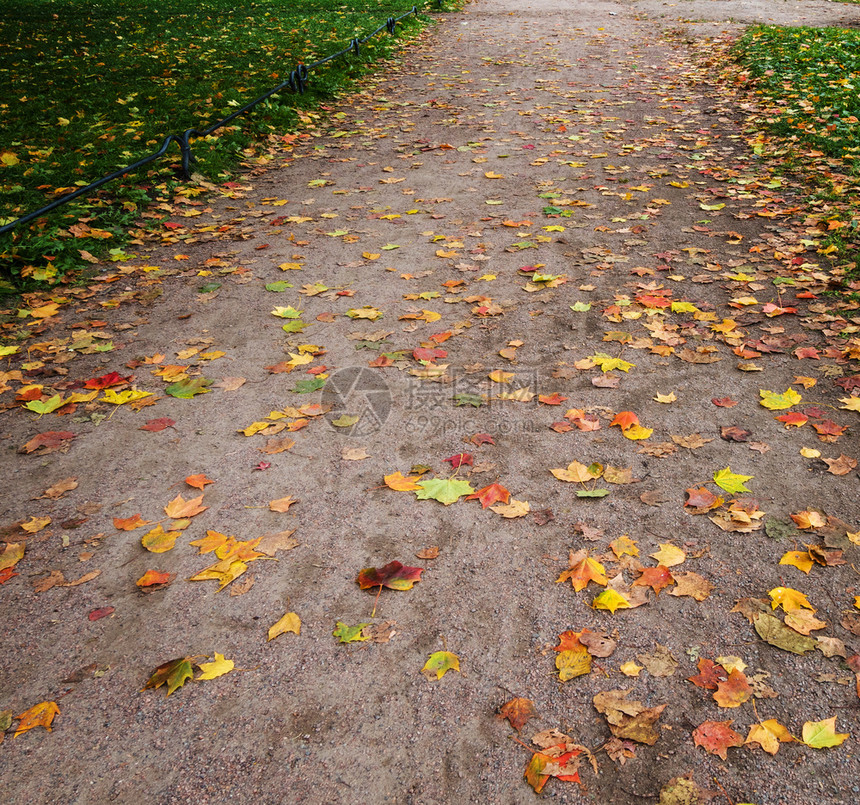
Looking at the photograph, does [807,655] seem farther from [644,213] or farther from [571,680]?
[644,213]

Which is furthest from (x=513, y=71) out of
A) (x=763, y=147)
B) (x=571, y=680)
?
(x=571, y=680)

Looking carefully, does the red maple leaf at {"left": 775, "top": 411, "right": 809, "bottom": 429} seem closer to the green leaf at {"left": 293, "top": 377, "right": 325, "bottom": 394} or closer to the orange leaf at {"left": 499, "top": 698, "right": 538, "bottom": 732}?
the orange leaf at {"left": 499, "top": 698, "right": 538, "bottom": 732}

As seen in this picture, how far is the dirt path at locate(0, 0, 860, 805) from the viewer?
173 cm

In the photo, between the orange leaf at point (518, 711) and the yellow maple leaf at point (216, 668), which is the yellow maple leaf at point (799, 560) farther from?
the yellow maple leaf at point (216, 668)

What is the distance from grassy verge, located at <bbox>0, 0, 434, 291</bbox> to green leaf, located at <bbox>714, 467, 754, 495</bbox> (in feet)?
14.4

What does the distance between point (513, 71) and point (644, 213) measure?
6.59 m

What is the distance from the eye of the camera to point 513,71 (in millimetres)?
10352

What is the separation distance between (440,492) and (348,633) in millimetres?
727

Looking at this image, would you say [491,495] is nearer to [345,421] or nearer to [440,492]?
[440,492]

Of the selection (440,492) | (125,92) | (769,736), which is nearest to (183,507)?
(440,492)

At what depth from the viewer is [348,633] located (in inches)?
80.0

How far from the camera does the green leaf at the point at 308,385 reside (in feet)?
10.6

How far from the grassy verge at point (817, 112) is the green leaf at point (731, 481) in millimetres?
2226

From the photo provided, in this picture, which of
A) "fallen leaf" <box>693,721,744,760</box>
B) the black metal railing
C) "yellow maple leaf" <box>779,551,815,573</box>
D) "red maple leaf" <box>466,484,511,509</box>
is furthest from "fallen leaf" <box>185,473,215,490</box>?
the black metal railing
